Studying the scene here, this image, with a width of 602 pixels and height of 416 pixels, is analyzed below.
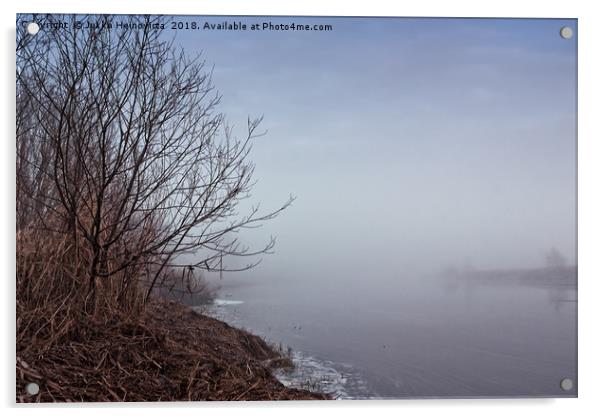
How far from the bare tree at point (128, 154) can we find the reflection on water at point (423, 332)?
1.27 feet

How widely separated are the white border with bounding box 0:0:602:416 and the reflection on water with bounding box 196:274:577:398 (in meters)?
0.09

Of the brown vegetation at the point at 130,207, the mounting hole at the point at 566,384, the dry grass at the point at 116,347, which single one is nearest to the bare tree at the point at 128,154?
the brown vegetation at the point at 130,207

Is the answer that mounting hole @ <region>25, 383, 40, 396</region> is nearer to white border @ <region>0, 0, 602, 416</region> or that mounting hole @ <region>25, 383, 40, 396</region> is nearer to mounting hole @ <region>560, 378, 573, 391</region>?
white border @ <region>0, 0, 602, 416</region>

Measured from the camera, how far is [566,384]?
3193 millimetres

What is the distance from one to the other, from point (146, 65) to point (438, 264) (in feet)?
6.19

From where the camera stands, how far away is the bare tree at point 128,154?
319 cm

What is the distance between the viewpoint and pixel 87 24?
10.5 ft

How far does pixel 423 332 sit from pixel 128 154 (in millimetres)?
1827

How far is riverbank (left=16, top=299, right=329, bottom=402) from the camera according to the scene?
3080 millimetres

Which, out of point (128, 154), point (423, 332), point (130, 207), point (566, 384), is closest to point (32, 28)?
point (128, 154)

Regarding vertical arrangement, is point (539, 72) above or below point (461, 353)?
above
